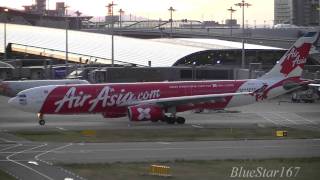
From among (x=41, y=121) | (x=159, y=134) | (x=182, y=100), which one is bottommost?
(x=159, y=134)

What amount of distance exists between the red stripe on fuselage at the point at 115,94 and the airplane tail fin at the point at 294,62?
4201 mm

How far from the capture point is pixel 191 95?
2344 inches

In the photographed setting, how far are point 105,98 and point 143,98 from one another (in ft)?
11.7

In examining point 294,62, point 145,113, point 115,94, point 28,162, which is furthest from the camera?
point 294,62

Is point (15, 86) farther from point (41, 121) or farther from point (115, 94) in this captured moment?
point (115, 94)

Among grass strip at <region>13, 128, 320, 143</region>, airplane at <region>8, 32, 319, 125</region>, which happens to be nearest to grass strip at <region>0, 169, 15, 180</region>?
grass strip at <region>13, 128, 320, 143</region>

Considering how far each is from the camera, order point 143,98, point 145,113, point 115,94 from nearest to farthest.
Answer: point 145,113 < point 115,94 < point 143,98

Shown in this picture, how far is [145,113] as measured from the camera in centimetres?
5656

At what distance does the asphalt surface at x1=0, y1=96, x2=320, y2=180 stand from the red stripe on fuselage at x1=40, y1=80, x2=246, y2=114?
1.44 m

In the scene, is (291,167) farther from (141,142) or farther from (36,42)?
(36,42)

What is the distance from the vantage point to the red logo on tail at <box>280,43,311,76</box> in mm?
62906

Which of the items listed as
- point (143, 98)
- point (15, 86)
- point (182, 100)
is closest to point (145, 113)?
point (143, 98)

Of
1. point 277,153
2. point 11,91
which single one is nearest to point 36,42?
point 11,91

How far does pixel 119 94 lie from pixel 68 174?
1091 inches
